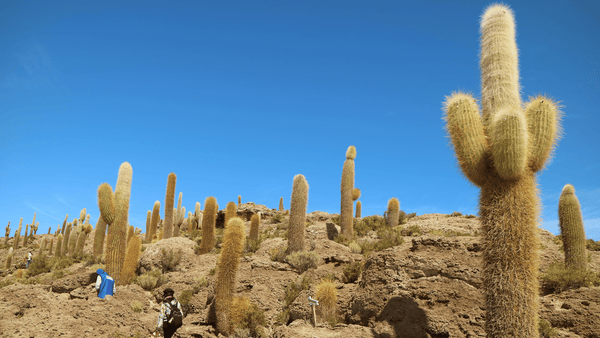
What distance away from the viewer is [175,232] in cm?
2583

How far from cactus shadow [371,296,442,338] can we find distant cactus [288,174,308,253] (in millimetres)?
7253

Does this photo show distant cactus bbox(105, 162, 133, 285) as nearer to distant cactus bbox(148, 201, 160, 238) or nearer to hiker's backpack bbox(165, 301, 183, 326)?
hiker's backpack bbox(165, 301, 183, 326)

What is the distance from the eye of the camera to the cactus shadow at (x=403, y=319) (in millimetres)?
Answer: 7629

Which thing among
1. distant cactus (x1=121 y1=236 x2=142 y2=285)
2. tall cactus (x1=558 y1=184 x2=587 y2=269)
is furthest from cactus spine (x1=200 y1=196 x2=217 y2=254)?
tall cactus (x1=558 y1=184 x2=587 y2=269)

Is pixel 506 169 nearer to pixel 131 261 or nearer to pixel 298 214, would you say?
pixel 298 214

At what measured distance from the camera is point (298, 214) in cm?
1595

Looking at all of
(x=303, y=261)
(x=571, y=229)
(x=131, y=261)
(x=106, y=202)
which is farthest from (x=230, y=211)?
(x=571, y=229)

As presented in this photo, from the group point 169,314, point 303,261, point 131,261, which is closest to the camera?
point 169,314

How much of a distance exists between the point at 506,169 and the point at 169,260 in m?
13.8

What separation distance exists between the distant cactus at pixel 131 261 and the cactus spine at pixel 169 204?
632cm

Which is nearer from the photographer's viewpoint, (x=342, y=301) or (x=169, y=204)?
(x=342, y=301)

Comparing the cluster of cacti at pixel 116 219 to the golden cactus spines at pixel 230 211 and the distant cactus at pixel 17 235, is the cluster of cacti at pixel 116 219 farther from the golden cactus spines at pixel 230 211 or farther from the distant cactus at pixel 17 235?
the distant cactus at pixel 17 235

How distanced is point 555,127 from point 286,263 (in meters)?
10.2

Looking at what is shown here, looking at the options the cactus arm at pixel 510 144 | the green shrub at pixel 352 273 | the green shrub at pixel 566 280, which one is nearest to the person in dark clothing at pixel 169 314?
the green shrub at pixel 352 273
